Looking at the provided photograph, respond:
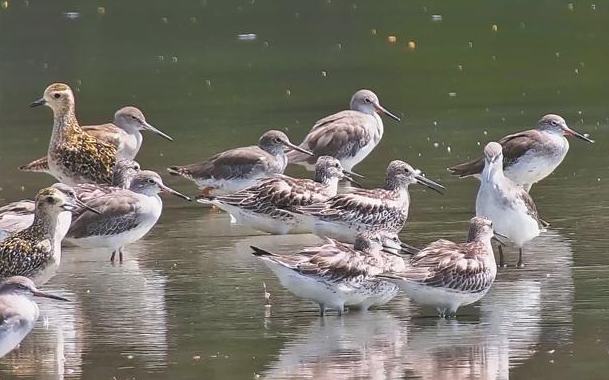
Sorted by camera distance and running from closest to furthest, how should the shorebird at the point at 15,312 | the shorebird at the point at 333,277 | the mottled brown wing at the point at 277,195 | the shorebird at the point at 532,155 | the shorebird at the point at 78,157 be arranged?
the shorebird at the point at 15,312 → the shorebird at the point at 333,277 → the mottled brown wing at the point at 277,195 → the shorebird at the point at 532,155 → the shorebird at the point at 78,157

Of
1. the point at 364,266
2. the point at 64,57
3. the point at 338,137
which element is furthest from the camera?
the point at 64,57

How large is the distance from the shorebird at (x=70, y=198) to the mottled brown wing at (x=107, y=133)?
2.00 metres

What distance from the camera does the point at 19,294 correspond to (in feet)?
31.8

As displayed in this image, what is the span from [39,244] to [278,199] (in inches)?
120

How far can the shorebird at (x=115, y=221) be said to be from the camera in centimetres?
1341

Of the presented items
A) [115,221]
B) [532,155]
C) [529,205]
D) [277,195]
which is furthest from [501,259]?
[115,221]

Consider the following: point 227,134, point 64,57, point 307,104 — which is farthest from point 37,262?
point 64,57

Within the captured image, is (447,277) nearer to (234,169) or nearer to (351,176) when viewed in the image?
(351,176)

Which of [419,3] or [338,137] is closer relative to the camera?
[338,137]

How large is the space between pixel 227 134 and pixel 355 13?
9.66m

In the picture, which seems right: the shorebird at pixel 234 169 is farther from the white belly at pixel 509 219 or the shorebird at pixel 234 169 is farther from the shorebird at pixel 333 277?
the shorebird at pixel 333 277

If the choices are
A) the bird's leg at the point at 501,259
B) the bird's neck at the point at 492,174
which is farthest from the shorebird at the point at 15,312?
the bird's neck at the point at 492,174

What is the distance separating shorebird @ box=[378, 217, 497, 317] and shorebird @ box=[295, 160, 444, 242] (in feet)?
6.91

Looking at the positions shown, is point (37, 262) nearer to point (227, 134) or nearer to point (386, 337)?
point (386, 337)
